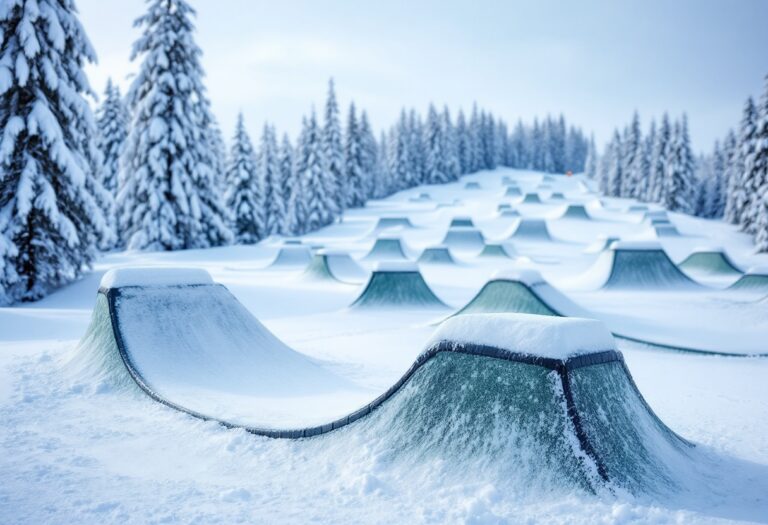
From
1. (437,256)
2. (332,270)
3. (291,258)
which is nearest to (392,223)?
(437,256)

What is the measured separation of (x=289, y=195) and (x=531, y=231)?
25.5m

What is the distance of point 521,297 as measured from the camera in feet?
35.9

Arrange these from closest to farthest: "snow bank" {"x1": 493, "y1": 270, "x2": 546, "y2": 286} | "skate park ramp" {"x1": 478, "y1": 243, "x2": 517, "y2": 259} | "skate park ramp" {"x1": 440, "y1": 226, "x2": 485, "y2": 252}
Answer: "snow bank" {"x1": 493, "y1": 270, "x2": 546, "y2": 286}, "skate park ramp" {"x1": 478, "y1": 243, "x2": 517, "y2": 259}, "skate park ramp" {"x1": 440, "y1": 226, "x2": 485, "y2": 252}

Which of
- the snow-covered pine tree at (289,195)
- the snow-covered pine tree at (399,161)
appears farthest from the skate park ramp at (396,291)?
the snow-covered pine tree at (399,161)

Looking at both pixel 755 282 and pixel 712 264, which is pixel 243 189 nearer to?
pixel 712 264

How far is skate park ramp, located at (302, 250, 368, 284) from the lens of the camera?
67.6 ft

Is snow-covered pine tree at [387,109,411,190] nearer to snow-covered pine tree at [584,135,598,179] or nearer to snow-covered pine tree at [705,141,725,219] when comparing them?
snow-covered pine tree at [705,141,725,219]

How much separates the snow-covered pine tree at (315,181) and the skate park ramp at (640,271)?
31311 mm

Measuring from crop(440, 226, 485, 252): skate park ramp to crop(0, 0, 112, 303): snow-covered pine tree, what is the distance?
21101 mm

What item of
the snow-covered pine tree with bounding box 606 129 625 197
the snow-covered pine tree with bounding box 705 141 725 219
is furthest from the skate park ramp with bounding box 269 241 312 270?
the snow-covered pine tree with bounding box 606 129 625 197

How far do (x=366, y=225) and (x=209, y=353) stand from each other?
4070 cm

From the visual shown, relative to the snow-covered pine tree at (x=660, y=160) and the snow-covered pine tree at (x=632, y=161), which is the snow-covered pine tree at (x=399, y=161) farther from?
the snow-covered pine tree at (x=660, y=160)

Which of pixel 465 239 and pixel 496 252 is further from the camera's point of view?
pixel 465 239

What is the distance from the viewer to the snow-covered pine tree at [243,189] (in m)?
39.6
